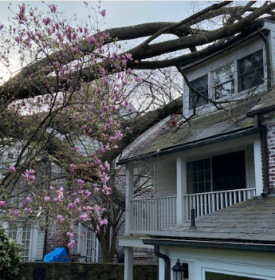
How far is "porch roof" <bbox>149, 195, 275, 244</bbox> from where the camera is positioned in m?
5.21

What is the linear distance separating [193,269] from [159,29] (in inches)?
265

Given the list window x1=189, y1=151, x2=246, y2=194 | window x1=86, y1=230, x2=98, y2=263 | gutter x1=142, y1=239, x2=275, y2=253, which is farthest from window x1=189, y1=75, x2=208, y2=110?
window x1=86, y1=230, x2=98, y2=263

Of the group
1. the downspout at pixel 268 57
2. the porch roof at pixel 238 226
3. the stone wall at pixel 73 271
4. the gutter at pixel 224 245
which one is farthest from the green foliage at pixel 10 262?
the downspout at pixel 268 57

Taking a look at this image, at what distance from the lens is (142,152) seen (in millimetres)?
11039

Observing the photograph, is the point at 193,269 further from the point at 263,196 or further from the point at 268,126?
the point at 268,126

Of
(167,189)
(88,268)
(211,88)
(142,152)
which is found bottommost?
(88,268)

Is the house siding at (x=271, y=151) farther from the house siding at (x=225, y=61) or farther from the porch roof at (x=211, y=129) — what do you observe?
the house siding at (x=225, y=61)

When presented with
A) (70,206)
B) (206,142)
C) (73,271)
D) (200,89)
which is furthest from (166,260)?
(73,271)

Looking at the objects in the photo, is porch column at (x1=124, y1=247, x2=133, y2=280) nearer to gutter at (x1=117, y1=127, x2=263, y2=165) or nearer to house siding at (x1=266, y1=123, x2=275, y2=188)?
gutter at (x1=117, y1=127, x2=263, y2=165)

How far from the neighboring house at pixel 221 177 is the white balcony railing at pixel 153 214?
3cm

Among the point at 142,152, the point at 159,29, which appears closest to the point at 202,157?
the point at 142,152

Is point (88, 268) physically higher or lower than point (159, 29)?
lower

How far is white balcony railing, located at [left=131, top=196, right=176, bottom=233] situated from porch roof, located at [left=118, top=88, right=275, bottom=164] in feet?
4.34

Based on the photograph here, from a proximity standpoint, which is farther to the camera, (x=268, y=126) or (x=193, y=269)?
(x=268, y=126)
